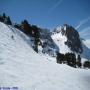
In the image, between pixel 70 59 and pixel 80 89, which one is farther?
pixel 70 59

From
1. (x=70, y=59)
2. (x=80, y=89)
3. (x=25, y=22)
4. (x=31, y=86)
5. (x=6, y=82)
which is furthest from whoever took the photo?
(x=25, y=22)

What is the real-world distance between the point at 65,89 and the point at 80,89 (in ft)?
8.29

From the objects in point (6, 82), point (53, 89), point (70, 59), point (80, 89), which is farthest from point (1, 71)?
point (70, 59)

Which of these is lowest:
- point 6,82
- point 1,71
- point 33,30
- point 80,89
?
point 80,89

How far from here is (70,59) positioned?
72.1 meters

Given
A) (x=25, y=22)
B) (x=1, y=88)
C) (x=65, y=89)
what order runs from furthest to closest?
1. (x=25, y=22)
2. (x=65, y=89)
3. (x=1, y=88)

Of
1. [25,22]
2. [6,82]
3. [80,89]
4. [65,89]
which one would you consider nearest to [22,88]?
[6,82]

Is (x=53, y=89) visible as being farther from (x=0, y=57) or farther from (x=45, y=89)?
(x=0, y=57)

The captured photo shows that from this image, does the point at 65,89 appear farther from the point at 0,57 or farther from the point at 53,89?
the point at 0,57

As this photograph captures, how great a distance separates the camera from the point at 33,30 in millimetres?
75562

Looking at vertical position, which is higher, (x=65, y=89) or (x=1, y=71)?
(x=1, y=71)

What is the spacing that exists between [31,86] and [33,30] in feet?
217

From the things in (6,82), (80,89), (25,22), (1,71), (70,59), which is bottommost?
(80,89)

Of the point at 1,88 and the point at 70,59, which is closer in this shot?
the point at 1,88
